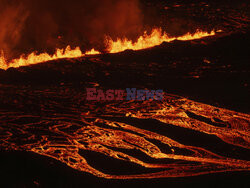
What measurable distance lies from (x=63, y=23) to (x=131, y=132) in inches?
278

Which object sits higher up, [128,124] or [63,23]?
[63,23]


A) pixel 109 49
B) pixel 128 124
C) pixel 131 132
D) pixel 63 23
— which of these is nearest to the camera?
pixel 131 132

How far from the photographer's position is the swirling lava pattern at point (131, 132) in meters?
3.36

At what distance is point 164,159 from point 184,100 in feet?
5.87

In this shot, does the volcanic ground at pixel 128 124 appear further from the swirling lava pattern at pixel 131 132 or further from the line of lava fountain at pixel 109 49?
the line of lava fountain at pixel 109 49

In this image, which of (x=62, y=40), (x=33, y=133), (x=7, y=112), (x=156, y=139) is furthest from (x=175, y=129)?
(x=62, y=40)

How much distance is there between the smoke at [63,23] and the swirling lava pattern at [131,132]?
3.62 meters

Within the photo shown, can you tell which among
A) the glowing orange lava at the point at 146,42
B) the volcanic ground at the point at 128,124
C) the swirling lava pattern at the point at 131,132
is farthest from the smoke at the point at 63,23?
the swirling lava pattern at the point at 131,132

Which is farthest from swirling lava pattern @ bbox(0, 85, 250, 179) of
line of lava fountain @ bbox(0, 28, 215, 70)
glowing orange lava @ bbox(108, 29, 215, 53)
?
glowing orange lava @ bbox(108, 29, 215, 53)

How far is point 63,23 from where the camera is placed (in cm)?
1012

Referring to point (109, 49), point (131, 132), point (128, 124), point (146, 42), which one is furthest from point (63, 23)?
point (131, 132)

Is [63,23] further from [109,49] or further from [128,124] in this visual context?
[128,124]

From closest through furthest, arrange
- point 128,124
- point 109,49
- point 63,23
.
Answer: point 128,124 → point 109,49 → point 63,23

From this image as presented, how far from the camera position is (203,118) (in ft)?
14.5
